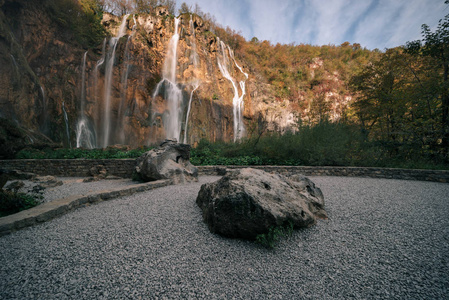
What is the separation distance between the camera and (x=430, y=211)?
311 cm

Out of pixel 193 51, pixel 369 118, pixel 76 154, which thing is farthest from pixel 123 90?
pixel 369 118

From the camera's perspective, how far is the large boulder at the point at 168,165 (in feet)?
18.4

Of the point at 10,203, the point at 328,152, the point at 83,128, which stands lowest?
the point at 10,203

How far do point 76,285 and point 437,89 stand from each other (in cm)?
1274

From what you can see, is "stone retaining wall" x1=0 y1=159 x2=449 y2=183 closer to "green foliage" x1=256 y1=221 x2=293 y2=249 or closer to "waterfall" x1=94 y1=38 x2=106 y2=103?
"green foliage" x1=256 y1=221 x2=293 y2=249

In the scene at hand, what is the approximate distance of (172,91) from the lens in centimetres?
1688

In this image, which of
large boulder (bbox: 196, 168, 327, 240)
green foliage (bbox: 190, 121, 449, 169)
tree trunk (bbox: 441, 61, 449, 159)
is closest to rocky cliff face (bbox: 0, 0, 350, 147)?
green foliage (bbox: 190, 121, 449, 169)

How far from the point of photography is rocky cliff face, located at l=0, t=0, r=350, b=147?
1283cm

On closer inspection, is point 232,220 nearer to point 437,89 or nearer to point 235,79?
point 437,89

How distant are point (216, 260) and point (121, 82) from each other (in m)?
19.0

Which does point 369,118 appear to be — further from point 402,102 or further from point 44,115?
point 44,115

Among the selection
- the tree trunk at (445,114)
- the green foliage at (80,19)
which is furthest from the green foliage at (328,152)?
the green foliage at (80,19)

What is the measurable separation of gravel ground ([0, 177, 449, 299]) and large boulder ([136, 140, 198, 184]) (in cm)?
265

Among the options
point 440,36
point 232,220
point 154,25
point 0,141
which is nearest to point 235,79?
point 154,25
